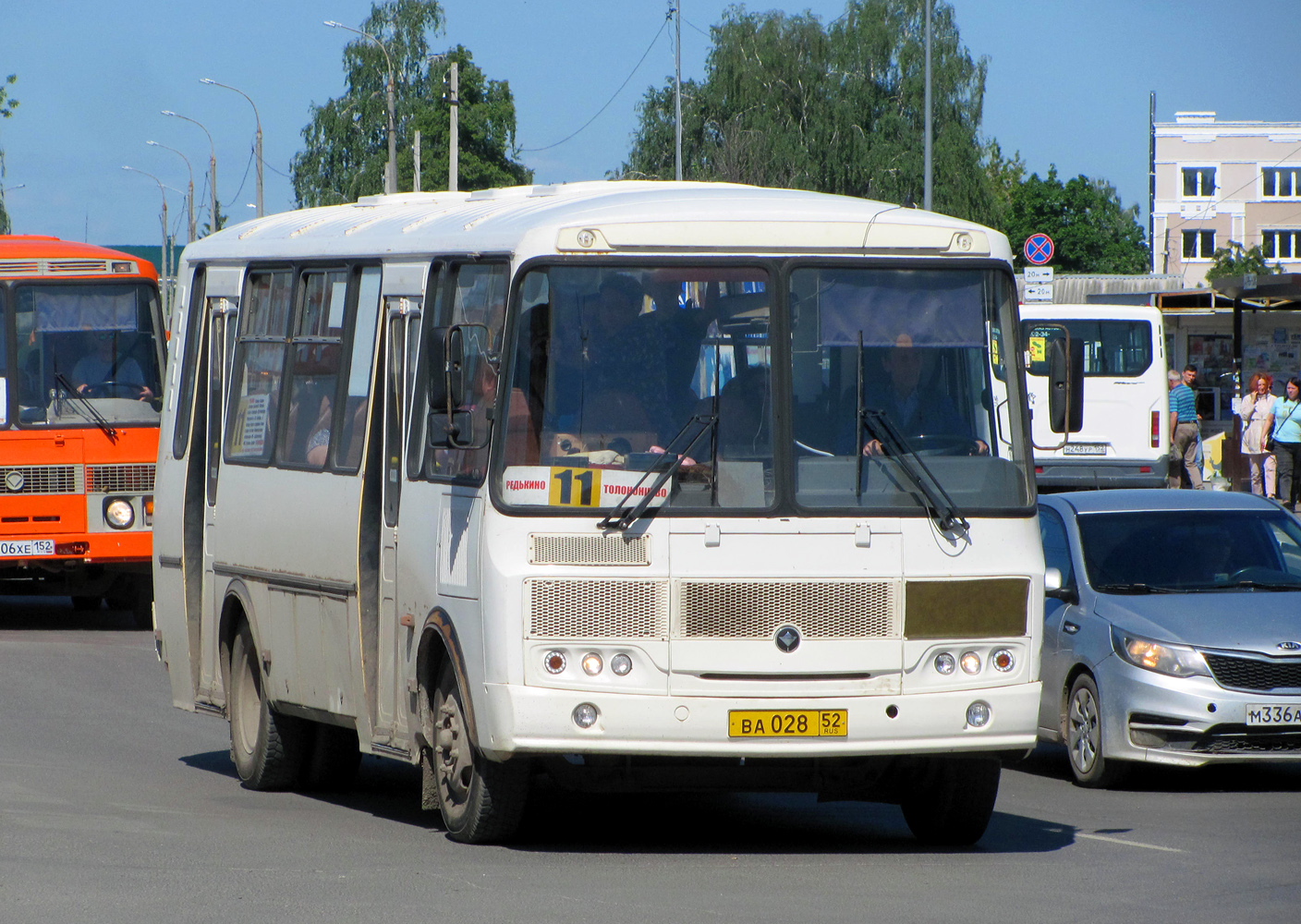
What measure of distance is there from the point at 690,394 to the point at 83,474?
1185 cm

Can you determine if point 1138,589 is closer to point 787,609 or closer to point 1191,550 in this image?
point 1191,550

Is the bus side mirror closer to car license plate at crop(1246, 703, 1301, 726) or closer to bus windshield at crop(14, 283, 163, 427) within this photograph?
car license plate at crop(1246, 703, 1301, 726)

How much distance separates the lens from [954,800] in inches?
353

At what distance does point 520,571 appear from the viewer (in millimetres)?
8164

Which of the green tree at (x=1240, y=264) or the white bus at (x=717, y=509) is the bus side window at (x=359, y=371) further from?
the green tree at (x=1240, y=264)

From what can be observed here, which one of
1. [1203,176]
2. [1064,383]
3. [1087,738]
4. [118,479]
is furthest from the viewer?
[1203,176]

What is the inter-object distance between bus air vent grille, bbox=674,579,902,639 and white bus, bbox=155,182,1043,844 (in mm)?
11

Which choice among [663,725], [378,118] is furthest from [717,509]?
[378,118]

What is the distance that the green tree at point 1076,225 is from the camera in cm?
10300

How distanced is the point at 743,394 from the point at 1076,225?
319 feet

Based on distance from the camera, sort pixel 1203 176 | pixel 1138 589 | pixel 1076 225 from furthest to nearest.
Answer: pixel 1203 176 → pixel 1076 225 → pixel 1138 589

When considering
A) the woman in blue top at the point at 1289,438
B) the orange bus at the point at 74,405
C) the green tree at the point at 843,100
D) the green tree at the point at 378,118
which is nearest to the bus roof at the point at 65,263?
the orange bus at the point at 74,405

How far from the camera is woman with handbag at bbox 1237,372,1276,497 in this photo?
30156 millimetres

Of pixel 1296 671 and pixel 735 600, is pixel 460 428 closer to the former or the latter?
pixel 735 600
